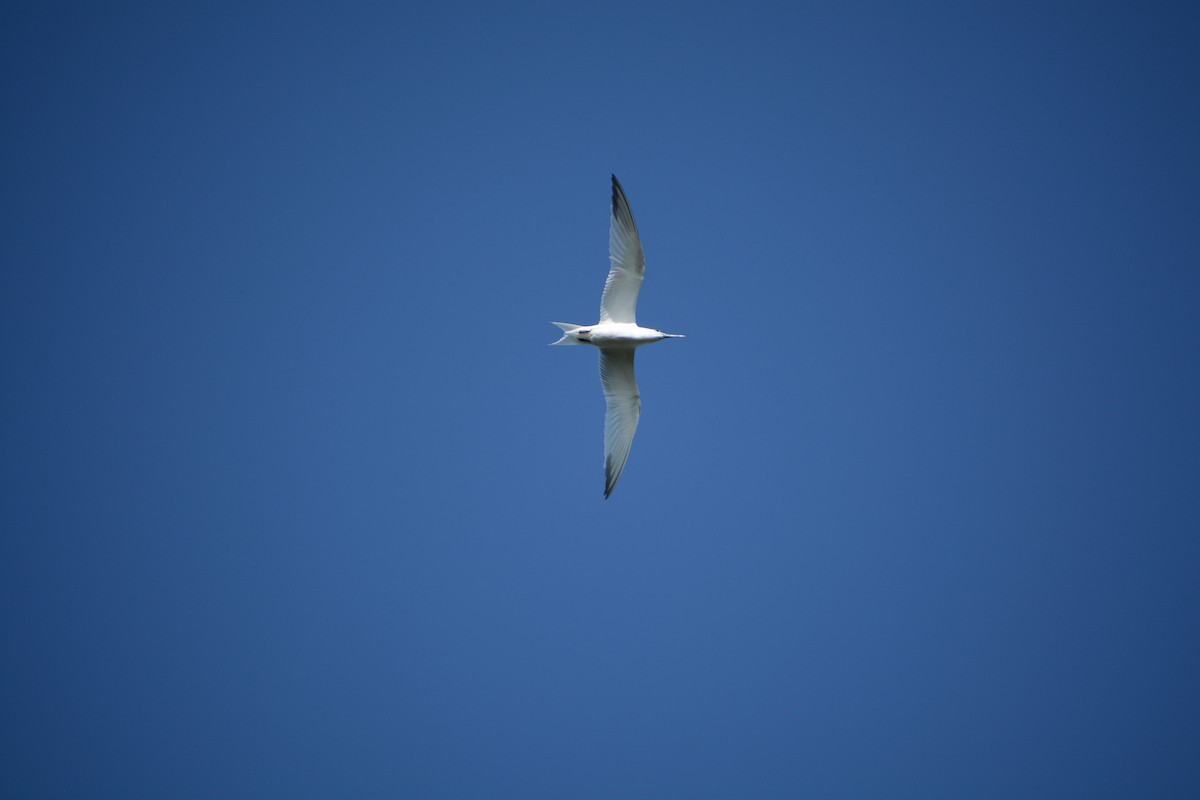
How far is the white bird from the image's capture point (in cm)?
443

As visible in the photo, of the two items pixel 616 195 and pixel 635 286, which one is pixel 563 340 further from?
pixel 616 195

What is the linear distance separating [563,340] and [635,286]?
0.56m

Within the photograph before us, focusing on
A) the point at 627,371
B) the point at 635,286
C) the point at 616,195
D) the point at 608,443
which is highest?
the point at 616,195

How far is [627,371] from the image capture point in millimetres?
4879

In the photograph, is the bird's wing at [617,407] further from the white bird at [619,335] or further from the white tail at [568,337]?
the white tail at [568,337]

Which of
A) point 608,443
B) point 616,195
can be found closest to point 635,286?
point 616,195

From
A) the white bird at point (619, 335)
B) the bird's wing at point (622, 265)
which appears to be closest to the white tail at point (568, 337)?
the white bird at point (619, 335)

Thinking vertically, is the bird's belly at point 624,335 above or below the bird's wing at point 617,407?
above

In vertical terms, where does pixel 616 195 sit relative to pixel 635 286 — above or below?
above

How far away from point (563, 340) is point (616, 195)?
35.4 inches

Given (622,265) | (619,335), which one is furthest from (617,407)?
(622,265)

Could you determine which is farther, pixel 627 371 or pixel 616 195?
pixel 627 371

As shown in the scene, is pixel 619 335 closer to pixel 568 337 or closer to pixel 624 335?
pixel 624 335

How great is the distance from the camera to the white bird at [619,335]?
4.43m
